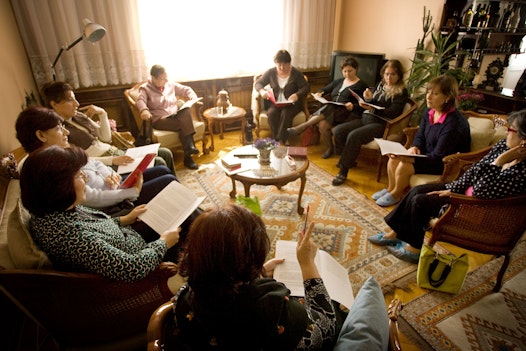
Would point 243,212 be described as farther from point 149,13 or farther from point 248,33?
point 248,33

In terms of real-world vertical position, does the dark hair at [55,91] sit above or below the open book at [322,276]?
above

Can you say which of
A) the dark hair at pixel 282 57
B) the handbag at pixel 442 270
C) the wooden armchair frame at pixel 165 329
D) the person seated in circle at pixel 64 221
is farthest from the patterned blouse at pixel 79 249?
the dark hair at pixel 282 57

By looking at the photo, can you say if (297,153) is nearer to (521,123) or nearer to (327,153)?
(327,153)

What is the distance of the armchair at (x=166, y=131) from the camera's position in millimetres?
3189

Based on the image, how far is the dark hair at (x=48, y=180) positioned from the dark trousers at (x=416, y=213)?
1.85 m

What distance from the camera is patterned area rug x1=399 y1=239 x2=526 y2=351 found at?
4.86 feet

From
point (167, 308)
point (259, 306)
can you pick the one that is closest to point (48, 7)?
point (167, 308)

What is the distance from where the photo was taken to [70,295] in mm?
1032

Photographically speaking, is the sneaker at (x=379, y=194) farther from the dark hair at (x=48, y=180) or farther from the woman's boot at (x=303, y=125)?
the dark hair at (x=48, y=180)

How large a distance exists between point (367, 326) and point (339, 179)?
2.26 metres

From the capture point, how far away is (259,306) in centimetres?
72

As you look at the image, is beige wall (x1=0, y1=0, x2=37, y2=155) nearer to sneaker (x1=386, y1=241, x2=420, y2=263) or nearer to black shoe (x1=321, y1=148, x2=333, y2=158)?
sneaker (x1=386, y1=241, x2=420, y2=263)

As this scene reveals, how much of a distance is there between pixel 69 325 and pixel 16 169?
0.82 metres

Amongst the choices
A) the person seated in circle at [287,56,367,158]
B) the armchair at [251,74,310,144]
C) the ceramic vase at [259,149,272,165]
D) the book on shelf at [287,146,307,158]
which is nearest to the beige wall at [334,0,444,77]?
the person seated in circle at [287,56,367,158]
